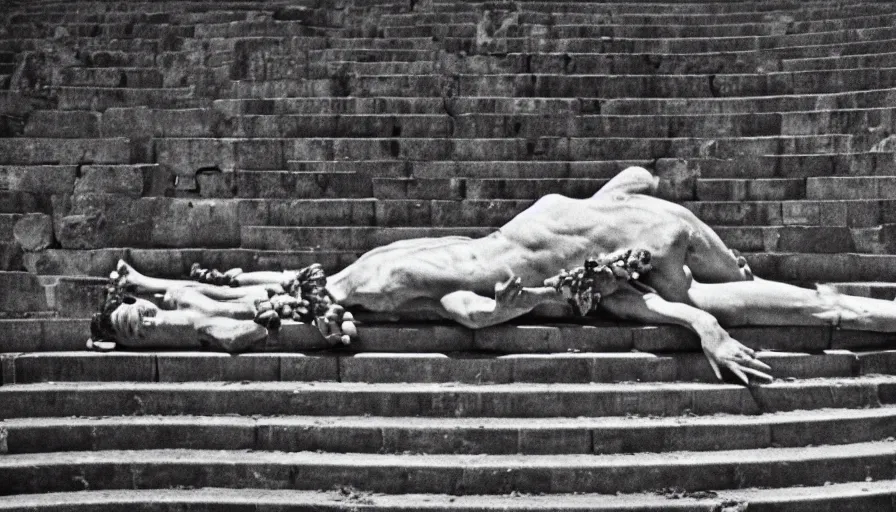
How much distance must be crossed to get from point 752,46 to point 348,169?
230 inches

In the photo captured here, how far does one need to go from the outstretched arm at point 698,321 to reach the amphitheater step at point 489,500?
3.55ft

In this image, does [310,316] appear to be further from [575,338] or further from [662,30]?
[662,30]

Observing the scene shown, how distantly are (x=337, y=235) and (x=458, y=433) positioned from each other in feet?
9.14

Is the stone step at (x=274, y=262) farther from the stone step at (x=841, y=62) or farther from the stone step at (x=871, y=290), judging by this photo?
the stone step at (x=841, y=62)

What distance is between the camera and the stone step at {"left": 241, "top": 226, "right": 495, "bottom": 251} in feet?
30.5

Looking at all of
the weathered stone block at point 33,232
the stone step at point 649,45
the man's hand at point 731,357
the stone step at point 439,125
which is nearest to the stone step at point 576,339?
the man's hand at point 731,357

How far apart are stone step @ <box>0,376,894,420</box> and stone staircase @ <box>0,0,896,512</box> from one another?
0.9 inches

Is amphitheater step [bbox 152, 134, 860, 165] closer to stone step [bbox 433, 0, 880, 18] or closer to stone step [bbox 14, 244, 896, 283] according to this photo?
stone step [bbox 14, 244, 896, 283]

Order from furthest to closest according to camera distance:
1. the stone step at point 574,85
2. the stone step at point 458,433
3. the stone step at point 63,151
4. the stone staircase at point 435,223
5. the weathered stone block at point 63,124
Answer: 1. the stone step at point 574,85
2. the weathered stone block at point 63,124
3. the stone step at point 63,151
4. the stone step at point 458,433
5. the stone staircase at point 435,223

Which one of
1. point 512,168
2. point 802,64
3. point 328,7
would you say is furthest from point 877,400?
point 328,7

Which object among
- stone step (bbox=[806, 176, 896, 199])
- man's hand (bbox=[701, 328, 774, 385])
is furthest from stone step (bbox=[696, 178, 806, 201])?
man's hand (bbox=[701, 328, 774, 385])

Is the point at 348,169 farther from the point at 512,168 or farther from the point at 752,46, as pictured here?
the point at 752,46

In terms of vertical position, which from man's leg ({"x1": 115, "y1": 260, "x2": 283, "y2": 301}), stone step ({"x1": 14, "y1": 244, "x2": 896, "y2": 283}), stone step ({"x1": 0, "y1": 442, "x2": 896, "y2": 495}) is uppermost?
stone step ({"x1": 14, "y1": 244, "x2": 896, "y2": 283})

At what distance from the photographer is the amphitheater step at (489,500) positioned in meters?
6.63
